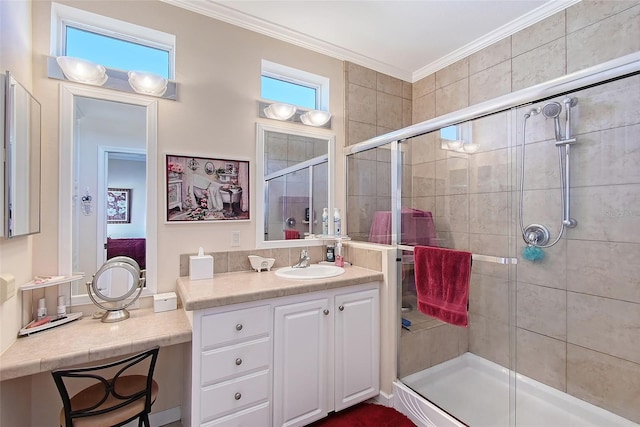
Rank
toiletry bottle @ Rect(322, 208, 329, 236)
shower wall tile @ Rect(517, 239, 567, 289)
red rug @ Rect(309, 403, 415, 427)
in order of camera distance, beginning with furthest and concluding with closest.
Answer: toiletry bottle @ Rect(322, 208, 329, 236) < shower wall tile @ Rect(517, 239, 567, 289) < red rug @ Rect(309, 403, 415, 427)

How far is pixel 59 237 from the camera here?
1.66 meters

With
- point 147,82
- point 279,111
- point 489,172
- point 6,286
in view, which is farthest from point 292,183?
point 6,286

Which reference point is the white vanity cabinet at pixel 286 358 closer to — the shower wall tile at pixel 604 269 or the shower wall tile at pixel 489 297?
the shower wall tile at pixel 489 297

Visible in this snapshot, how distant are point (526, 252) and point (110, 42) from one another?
10.3 feet

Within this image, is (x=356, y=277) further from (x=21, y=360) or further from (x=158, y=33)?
(x=158, y=33)

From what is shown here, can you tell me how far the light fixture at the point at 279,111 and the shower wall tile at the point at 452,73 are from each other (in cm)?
154

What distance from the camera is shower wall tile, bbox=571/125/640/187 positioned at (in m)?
1.65

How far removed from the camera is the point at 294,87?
2580mm

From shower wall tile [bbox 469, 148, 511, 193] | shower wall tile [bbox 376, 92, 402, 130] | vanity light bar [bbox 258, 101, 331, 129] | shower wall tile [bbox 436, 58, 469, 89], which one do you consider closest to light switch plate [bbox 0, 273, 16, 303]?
vanity light bar [bbox 258, 101, 331, 129]

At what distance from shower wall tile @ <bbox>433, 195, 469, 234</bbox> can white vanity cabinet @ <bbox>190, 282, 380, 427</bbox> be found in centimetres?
68

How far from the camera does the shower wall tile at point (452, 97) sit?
8.61 ft

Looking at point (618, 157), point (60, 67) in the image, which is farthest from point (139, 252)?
point (618, 157)

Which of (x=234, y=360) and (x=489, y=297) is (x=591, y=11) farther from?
(x=234, y=360)

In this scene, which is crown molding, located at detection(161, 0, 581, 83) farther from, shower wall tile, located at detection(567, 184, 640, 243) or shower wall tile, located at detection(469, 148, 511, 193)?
shower wall tile, located at detection(567, 184, 640, 243)
